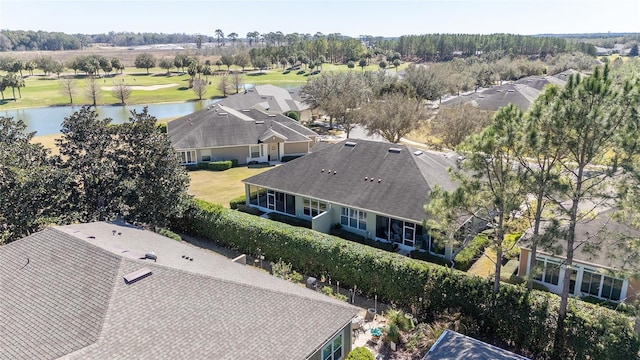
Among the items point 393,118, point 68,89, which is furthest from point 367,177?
point 68,89

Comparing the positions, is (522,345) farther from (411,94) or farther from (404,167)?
(411,94)

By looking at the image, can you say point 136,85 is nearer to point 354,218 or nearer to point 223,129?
point 223,129

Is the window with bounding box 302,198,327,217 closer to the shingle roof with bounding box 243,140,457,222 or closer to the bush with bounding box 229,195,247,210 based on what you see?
the shingle roof with bounding box 243,140,457,222

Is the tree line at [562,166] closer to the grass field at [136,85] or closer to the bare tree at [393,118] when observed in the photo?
the bare tree at [393,118]

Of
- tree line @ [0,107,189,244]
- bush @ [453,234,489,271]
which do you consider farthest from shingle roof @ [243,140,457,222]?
tree line @ [0,107,189,244]

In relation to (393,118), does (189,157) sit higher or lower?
lower

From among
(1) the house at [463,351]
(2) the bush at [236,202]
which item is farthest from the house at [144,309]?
(2) the bush at [236,202]
